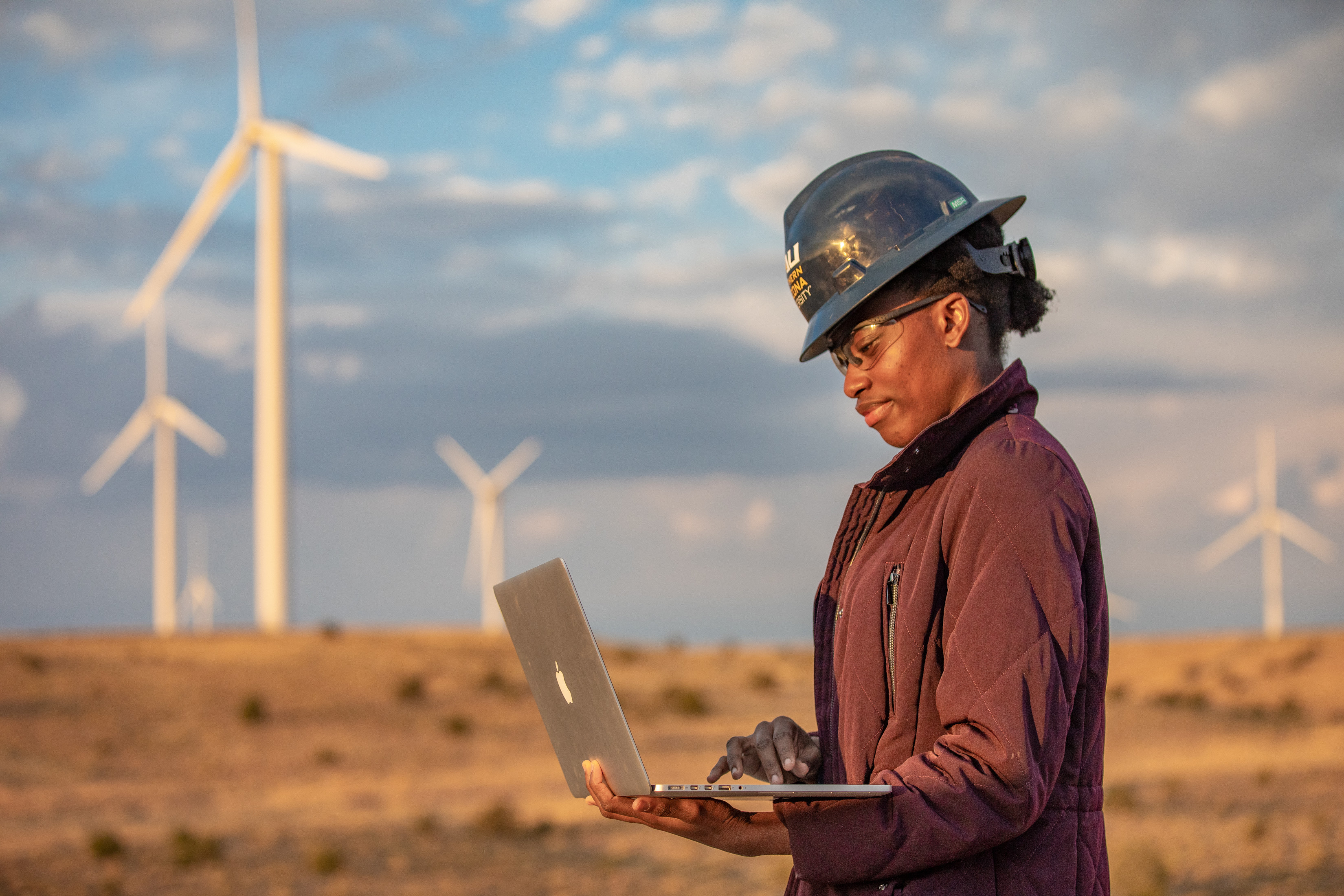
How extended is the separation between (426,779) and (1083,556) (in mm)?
29999

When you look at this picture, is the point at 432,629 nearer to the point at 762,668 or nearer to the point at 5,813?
the point at 762,668

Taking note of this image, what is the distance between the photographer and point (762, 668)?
48562mm

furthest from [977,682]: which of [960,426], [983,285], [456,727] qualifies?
[456,727]

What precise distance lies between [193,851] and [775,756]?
21.1 meters

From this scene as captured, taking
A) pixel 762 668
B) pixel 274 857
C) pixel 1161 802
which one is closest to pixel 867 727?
pixel 274 857

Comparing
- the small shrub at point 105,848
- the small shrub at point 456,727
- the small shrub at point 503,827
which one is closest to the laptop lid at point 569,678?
the small shrub at point 105,848

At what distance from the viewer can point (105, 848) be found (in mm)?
22281

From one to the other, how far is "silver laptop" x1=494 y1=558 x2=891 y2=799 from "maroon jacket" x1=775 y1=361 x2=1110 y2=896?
154mm

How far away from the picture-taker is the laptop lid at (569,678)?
3111 mm

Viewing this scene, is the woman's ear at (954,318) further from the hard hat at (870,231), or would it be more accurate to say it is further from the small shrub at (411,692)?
the small shrub at (411,692)

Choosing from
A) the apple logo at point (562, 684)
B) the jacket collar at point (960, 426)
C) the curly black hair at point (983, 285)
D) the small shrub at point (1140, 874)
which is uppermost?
the curly black hair at point (983, 285)

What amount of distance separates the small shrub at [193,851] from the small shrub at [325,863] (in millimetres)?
1675

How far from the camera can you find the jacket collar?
3369 millimetres

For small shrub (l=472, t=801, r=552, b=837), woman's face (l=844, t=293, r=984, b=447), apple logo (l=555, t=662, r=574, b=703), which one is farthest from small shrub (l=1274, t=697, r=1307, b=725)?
apple logo (l=555, t=662, r=574, b=703)
